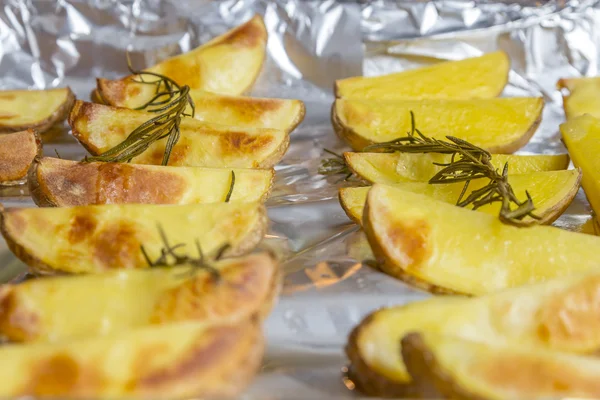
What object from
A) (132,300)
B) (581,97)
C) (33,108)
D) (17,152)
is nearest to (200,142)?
(17,152)

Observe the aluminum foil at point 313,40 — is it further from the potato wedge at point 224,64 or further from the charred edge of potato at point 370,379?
the charred edge of potato at point 370,379

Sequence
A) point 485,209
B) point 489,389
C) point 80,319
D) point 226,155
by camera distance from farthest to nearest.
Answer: point 226,155 → point 485,209 → point 80,319 → point 489,389

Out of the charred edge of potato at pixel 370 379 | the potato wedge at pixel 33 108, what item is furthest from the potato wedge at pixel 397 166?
the potato wedge at pixel 33 108

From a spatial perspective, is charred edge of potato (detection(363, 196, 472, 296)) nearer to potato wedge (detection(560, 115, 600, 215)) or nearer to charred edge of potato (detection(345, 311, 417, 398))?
charred edge of potato (detection(345, 311, 417, 398))

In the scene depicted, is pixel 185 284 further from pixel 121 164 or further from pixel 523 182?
pixel 523 182

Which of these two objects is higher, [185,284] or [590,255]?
[185,284]

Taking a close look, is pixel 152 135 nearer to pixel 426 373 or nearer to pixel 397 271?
pixel 397 271

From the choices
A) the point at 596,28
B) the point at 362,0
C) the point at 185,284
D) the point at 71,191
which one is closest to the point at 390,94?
the point at 362,0
